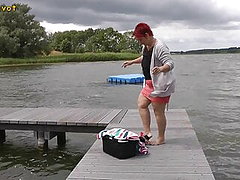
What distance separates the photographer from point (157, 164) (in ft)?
16.1

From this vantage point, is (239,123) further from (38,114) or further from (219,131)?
(38,114)

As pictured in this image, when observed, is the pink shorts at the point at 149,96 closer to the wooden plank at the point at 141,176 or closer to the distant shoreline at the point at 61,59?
the wooden plank at the point at 141,176

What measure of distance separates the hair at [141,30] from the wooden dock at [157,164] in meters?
1.82

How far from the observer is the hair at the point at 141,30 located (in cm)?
522

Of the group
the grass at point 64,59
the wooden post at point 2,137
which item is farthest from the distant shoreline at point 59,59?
the wooden post at point 2,137

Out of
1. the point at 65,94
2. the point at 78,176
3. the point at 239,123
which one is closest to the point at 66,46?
the point at 65,94

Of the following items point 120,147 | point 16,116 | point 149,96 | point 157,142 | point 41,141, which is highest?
point 149,96

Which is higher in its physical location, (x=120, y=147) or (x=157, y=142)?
(x=120, y=147)

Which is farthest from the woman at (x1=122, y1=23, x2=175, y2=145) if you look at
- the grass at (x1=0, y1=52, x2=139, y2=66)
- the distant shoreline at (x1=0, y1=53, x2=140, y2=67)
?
the grass at (x1=0, y1=52, x2=139, y2=66)

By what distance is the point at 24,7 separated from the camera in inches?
2527

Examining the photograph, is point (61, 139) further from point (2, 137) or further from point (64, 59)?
point (64, 59)

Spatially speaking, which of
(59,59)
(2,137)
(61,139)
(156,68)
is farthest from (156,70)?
(59,59)

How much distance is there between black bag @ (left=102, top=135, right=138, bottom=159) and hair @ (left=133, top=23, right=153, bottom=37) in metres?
1.61

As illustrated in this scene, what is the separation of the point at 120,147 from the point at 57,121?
10.5ft
